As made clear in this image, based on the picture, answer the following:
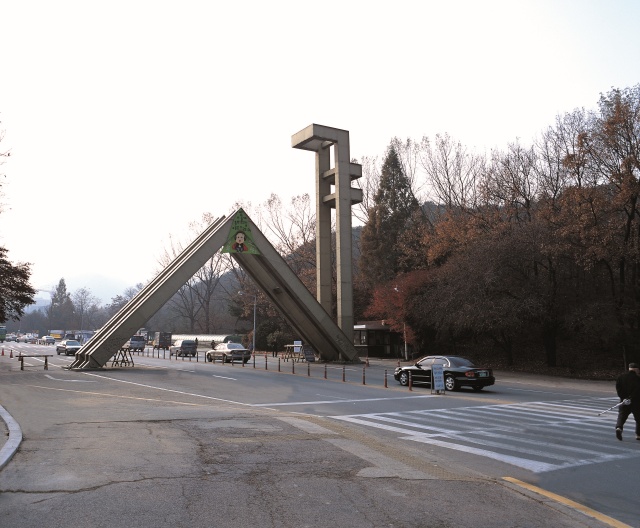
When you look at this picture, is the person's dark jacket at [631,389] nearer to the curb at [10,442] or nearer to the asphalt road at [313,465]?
the asphalt road at [313,465]

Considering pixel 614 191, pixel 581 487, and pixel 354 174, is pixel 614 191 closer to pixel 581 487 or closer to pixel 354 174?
pixel 354 174

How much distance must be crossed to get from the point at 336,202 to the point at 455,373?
24762 mm

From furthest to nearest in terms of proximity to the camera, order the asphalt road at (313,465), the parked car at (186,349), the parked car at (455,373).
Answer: the parked car at (186,349), the parked car at (455,373), the asphalt road at (313,465)

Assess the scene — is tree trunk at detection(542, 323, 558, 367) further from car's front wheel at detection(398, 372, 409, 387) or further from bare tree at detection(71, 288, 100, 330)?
bare tree at detection(71, 288, 100, 330)

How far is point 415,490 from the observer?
23.4ft

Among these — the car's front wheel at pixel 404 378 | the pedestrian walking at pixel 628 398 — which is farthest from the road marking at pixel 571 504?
the car's front wheel at pixel 404 378

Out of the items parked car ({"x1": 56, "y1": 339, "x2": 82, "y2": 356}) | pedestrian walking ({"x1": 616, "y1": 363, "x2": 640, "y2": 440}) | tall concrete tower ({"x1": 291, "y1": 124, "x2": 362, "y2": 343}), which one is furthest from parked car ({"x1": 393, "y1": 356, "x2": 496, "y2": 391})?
parked car ({"x1": 56, "y1": 339, "x2": 82, "y2": 356})

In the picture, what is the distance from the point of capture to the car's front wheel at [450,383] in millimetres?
22470

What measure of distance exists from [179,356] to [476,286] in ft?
117

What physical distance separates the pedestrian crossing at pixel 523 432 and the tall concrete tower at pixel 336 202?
2752cm

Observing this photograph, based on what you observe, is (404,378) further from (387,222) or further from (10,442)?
Answer: (387,222)

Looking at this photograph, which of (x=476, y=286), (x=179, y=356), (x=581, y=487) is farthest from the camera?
(x=179, y=356)

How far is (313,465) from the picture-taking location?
8.42 m

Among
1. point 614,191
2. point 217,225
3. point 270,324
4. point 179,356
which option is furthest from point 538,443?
point 270,324
